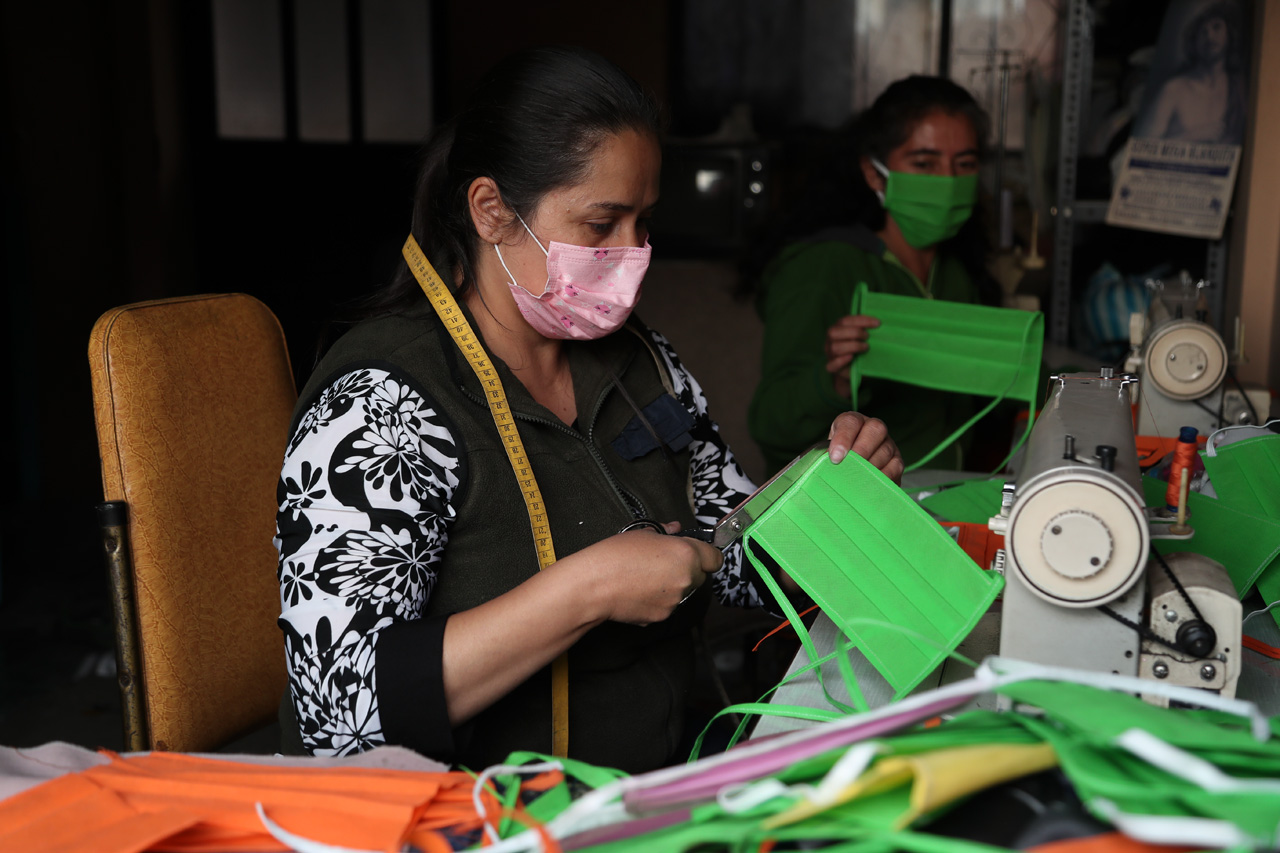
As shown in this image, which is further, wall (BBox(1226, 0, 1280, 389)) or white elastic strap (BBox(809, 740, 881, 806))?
wall (BBox(1226, 0, 1280, 389))

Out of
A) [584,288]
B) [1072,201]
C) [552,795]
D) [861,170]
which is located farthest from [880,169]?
[552,795]

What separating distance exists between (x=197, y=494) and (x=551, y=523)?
18.9 inches

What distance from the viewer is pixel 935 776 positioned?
2.39ft

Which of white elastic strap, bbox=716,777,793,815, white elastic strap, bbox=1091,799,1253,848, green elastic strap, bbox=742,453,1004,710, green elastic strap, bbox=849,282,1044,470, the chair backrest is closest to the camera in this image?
white elastic strap, bbox=1091,799,1253,848

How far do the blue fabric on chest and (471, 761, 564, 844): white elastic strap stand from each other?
704 mm

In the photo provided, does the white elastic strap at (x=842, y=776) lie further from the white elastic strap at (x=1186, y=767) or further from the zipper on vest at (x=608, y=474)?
the zipper on vest at (x=608, y=474)

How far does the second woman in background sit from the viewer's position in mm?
2660

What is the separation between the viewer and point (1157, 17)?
125 inches

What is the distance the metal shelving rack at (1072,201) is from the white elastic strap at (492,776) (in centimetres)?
266

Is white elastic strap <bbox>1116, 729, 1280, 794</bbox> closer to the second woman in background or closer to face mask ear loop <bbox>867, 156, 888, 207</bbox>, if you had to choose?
the second woman in background

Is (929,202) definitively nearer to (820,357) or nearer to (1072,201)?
(820,357)

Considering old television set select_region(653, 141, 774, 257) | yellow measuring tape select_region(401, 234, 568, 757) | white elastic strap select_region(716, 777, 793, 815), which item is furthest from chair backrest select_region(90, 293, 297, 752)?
old television set select_region(653, 141, 774, 257)

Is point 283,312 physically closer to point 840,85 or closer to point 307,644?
point 840,85

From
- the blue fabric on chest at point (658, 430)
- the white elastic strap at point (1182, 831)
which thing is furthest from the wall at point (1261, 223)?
the white elastic strap at point (1182, 831)
